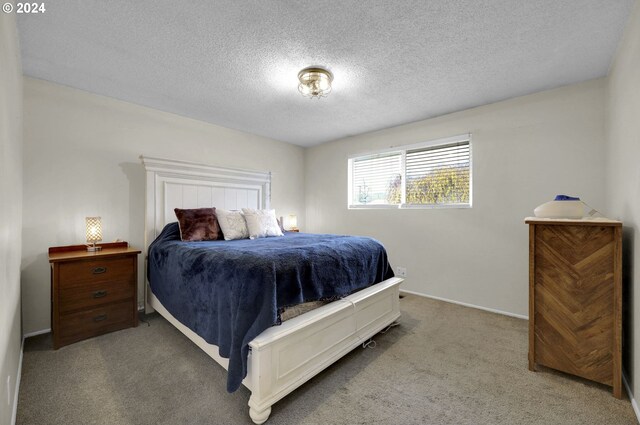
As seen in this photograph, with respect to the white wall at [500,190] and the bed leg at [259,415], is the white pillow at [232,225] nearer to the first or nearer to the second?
the bed leg at [259,415]

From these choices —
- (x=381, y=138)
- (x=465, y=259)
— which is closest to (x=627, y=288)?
(x=465, y=259)

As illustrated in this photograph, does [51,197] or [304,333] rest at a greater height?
[51,197]

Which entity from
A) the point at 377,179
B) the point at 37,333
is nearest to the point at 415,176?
the point at 377,179

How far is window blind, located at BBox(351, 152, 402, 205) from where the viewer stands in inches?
154

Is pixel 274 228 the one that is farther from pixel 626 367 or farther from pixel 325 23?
pixel 626 367

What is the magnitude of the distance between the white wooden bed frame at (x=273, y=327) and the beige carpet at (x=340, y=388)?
0.13 meters

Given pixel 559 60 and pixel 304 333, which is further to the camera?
pixel 559 60

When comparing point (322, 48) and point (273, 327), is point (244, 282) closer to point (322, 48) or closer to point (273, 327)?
point (273, 327)

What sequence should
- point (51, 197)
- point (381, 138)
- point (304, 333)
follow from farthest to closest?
point (381, 138) < point (51, 197) < point (304, 333)

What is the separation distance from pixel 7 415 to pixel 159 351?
0.95 metres

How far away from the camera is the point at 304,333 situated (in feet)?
5.64

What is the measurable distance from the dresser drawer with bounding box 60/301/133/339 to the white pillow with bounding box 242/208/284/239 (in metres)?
1.36

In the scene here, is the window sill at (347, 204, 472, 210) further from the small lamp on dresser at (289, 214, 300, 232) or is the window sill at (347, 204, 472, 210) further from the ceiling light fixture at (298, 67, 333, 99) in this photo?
the ceiling light fixture at (298, 67, 333, 99)

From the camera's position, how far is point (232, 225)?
3041 millimetres
